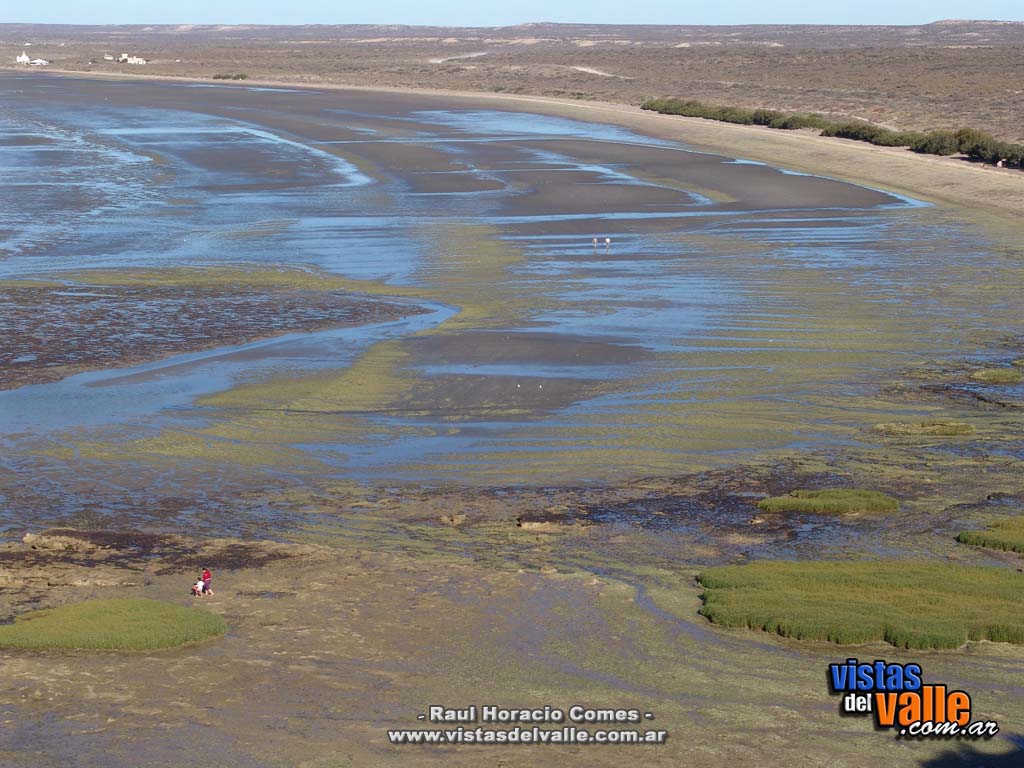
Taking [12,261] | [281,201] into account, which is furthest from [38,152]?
[12,261]

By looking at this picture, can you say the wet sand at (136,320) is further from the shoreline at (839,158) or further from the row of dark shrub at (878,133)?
the row of dark shrub at (878,133)

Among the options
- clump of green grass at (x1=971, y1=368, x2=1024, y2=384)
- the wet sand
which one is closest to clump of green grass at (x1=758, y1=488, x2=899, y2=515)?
clump of green grass at (x1=971, y1=368, x2=1024, y2=384)

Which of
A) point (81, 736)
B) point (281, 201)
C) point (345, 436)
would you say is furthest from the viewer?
point (281, 201)

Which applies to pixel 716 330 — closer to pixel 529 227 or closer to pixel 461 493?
pixel 461 493

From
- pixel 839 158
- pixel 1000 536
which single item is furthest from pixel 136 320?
pixel 839 158

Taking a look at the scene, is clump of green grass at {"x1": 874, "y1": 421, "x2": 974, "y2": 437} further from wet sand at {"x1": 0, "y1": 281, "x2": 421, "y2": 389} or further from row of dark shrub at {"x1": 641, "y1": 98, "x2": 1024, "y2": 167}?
row of dark shrub at {"x1": 641, "y1": 98, "x2": 1024, "y2": 167}

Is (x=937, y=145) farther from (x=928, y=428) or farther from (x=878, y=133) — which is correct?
(x=928, y=428)

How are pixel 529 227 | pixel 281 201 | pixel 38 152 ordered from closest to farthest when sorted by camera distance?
pixel 529 227
pixel 281 201
pixel 38 152
